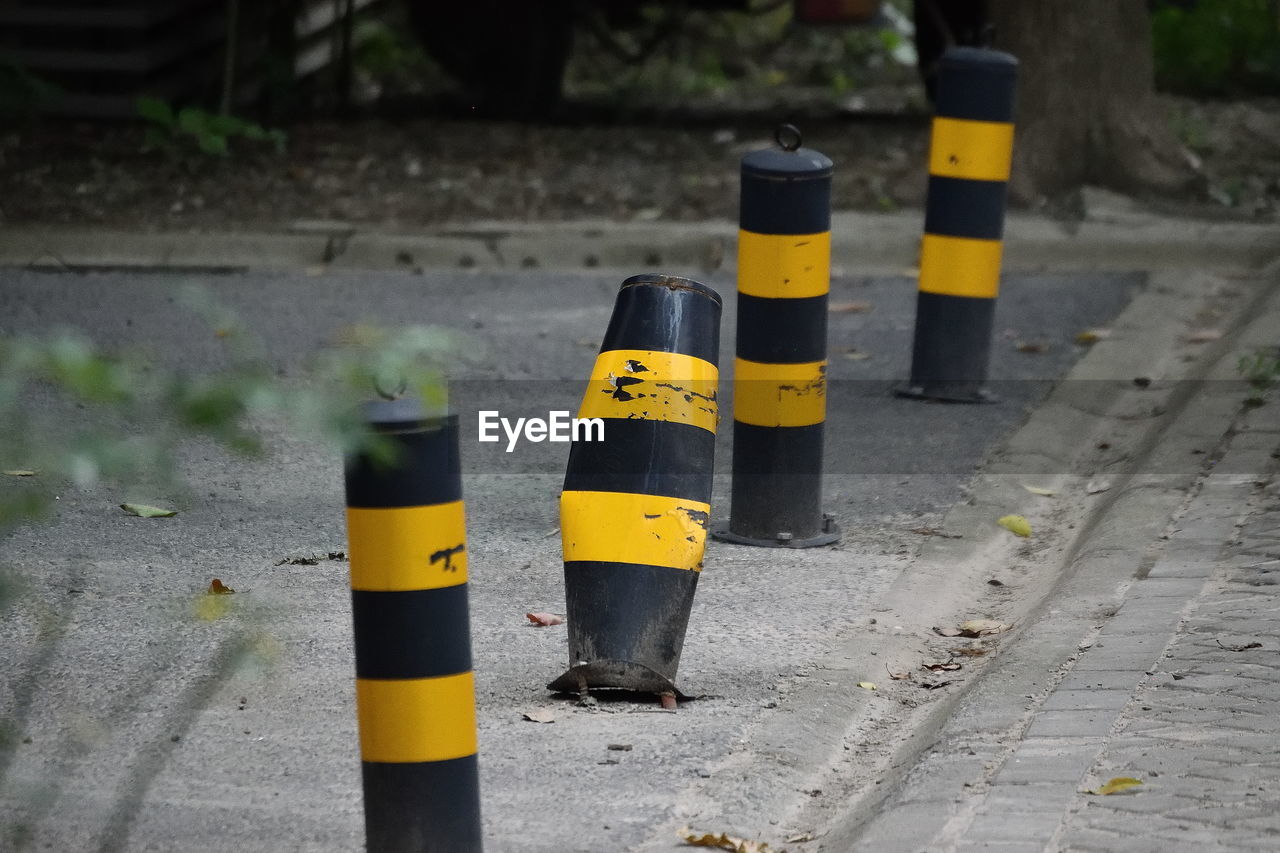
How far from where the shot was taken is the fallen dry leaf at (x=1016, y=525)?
456cm

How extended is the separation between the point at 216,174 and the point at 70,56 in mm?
1485

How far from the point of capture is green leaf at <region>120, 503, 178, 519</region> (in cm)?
445

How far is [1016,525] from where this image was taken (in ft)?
15.0

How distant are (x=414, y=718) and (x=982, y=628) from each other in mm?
1853

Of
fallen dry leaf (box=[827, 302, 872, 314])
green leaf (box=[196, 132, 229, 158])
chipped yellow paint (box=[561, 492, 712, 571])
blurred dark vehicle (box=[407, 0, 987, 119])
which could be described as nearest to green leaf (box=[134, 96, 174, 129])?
green leaf (box=[196, 132, 229, 158])

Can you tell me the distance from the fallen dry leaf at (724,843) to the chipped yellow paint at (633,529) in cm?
76

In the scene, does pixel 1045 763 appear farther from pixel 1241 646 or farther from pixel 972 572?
pixel 972 572

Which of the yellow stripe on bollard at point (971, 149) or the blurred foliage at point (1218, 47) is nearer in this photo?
the yellow stripe on bollard at point (971, 149)

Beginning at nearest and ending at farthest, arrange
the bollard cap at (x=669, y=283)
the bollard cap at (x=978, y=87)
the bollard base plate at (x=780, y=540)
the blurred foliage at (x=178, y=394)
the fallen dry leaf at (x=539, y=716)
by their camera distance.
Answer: the blurred foliage at (x=178, y=394), the fallen dry leaf at (x=539, y=716), the bollard cap at (x=669, y=283), the bollard base plate at (x=780, y=540), the bollard cap at (x=978, y=87)

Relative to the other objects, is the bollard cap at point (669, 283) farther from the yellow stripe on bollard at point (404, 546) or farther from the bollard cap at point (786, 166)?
the yellow stripe on bollard at point (404, 546)

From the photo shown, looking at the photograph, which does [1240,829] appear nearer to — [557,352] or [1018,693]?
[1018,693]

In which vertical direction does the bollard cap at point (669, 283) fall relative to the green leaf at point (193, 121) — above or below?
above

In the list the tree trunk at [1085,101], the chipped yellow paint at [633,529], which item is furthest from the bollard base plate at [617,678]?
the tree trunk at [1085,101]

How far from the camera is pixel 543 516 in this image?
4.58 metres
